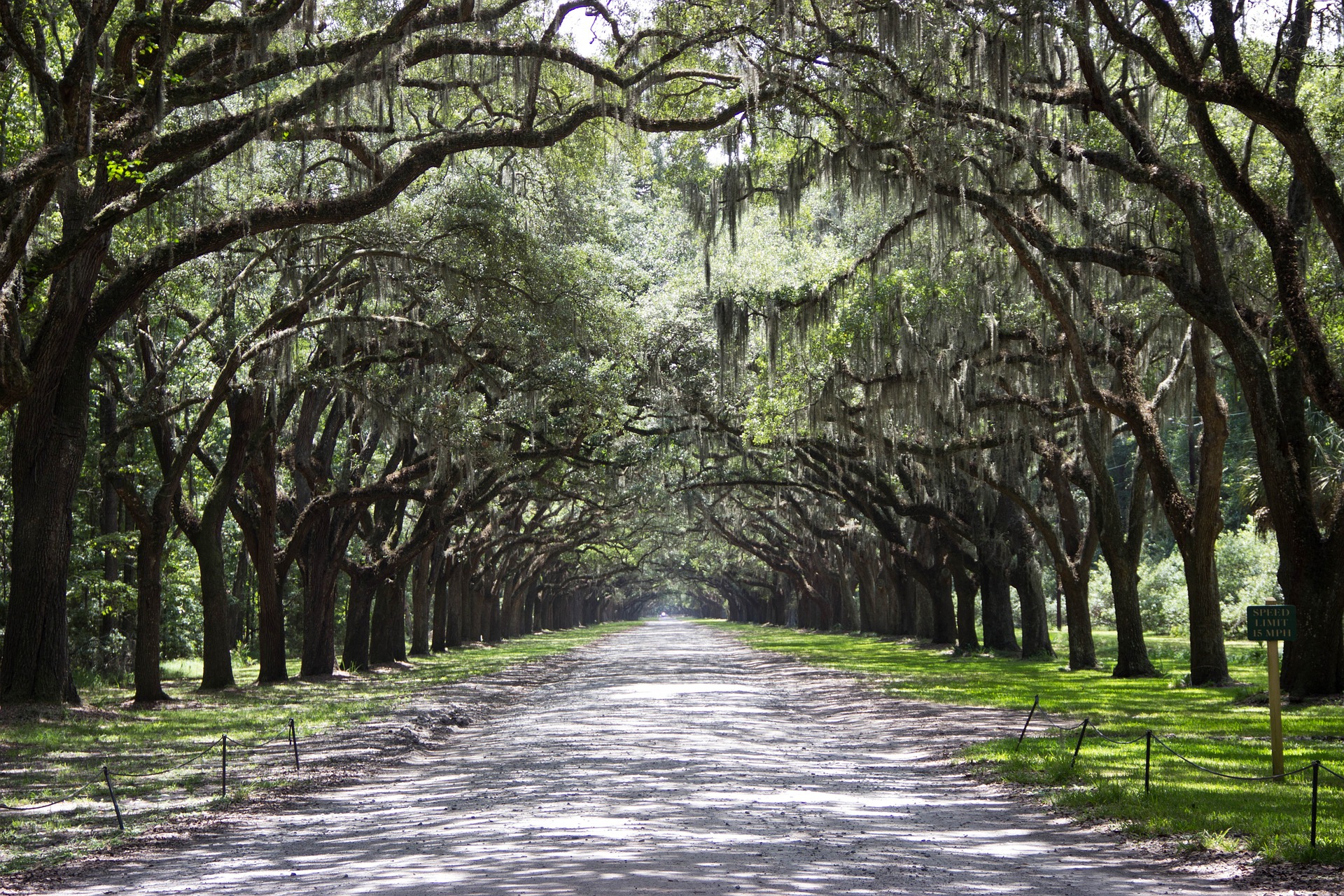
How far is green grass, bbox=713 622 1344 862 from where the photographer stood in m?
7.91

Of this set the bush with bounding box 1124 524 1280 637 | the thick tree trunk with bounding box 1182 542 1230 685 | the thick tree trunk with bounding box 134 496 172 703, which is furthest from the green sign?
the bush with bounding box 1124 524 1280 637

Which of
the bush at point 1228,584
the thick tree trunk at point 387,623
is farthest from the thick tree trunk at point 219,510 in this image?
the bush at point 1228,584

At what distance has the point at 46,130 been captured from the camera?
1014 centimetres

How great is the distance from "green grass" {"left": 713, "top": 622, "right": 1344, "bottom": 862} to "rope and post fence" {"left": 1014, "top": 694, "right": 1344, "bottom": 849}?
7 cm

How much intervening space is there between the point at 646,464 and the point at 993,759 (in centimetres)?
1861

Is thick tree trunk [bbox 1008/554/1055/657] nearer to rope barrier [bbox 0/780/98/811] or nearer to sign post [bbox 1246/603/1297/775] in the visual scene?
sign post [bbox 1246/603/1297/775]

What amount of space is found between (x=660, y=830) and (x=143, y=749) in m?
7.98

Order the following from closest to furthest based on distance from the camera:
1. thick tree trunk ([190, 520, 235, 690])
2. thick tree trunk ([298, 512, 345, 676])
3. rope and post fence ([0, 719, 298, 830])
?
rope and post fence ([0, 719, 298, 830]) → thick tree trunk ([190, 520, 235, 690]) → thick tree trunk ([298, 512, 345, 676])

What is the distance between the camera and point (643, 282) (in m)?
27.9

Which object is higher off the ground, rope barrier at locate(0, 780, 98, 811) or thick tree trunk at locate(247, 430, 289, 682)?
thick tree trunk at locate(247, 430, 289, 682)

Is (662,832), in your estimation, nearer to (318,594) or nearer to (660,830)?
(660,830)

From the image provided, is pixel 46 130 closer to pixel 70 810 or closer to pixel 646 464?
pixel 70 810

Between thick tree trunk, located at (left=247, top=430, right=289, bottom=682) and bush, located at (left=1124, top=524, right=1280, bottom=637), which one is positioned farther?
bush, located at (left=1124, top=524, right=1280, bottom=637)

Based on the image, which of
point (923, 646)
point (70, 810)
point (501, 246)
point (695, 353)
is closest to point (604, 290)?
point (501, 246)
